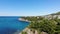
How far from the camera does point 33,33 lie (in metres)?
6.89

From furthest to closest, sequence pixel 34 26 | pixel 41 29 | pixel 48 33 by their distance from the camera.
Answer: pixel 34 26, pixel 41 29, pixel 48 33

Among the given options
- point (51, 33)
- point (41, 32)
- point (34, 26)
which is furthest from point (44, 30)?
point (34, 26)

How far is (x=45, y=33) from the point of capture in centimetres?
606

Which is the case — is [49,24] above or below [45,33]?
above

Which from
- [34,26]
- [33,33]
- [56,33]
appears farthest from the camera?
[34,26]

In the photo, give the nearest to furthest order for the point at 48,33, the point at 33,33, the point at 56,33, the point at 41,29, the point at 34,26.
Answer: the point at 56,33 → the point at 48,33 → the point at 41,29 → the point at 33,33 → the point at 34,26

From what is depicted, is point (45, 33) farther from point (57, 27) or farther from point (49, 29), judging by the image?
point (57, 27)

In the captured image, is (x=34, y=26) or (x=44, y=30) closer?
(x=44, y=30)

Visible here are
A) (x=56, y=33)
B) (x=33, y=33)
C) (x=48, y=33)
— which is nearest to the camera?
(x=56, y=33)

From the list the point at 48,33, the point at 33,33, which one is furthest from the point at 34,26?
the point at 48,33

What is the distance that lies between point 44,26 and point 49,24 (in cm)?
27

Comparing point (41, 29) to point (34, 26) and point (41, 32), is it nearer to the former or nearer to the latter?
point (41, 32)

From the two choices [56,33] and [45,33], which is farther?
[45,33]

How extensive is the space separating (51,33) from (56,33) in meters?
0.24
